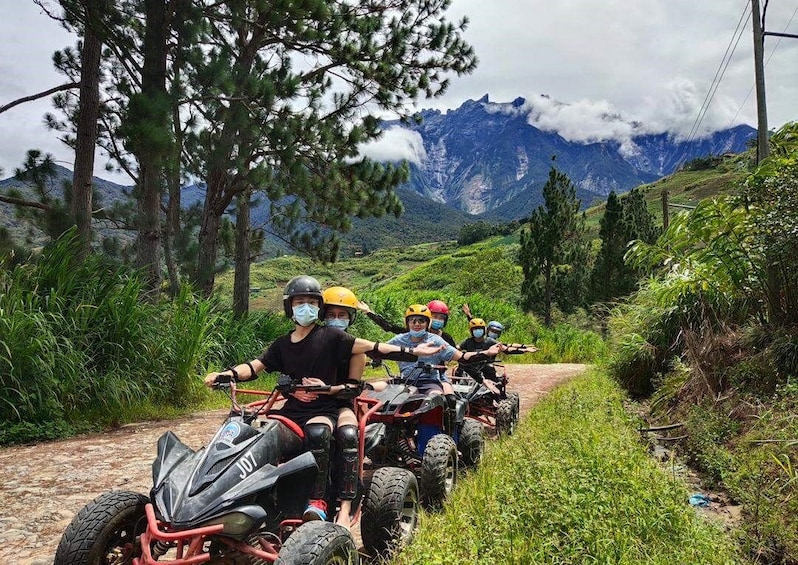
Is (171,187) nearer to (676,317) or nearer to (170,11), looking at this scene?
(170,11)

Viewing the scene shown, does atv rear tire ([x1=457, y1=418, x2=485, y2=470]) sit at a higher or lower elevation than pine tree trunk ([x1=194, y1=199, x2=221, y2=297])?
lower

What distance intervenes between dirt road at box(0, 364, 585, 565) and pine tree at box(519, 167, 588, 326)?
25599 mm

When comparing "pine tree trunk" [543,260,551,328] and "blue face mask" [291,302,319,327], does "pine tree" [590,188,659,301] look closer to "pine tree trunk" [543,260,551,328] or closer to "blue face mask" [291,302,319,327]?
"pine tree trunk" [543,260,551,328]

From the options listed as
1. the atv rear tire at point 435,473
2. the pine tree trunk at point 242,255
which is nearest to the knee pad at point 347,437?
the atv rear tire at point 435,473

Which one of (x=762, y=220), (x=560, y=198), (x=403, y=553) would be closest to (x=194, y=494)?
(x=403, y=553)

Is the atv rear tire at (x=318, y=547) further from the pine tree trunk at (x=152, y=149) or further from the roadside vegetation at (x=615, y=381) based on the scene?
the pine tree trunk at (x=152, y=149)

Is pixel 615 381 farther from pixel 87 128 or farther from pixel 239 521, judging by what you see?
pixel 87 128

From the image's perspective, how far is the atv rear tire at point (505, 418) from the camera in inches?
306

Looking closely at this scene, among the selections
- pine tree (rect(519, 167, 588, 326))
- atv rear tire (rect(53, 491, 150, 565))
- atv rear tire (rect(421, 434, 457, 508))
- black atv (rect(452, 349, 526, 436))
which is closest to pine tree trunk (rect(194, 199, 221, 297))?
black atv (rect(452, 349, 526, 436))

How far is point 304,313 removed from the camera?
4.17 metres

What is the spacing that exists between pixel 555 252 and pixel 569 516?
2879cm

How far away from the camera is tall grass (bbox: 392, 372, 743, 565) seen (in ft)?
11.8

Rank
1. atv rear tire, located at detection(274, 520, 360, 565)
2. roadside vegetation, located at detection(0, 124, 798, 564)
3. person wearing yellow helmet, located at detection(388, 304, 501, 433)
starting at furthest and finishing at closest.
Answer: person wearing yellow helmet, located at detection(388, 304, 501, 433) → roadside vegetation, located at detection(0, 124, 798, 564) → atv rear tire, located at detection(274, 520, 360, 565)

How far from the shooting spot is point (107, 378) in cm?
752
